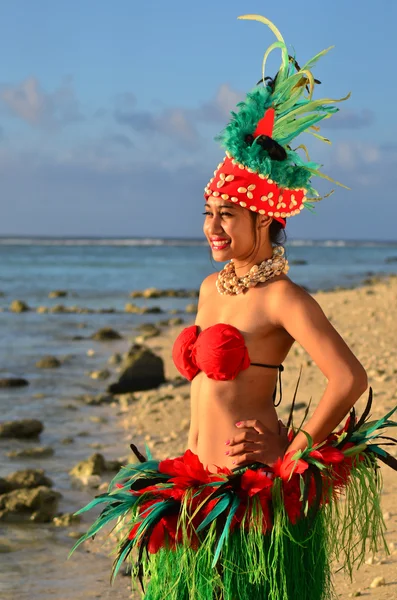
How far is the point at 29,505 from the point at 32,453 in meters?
2.02

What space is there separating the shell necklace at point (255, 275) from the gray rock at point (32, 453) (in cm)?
608

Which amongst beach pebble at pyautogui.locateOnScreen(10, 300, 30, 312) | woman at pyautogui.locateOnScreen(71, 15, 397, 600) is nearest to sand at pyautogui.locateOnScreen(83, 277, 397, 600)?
woman at pyautogui.locateOnScreen(71, 15, 397, 600)

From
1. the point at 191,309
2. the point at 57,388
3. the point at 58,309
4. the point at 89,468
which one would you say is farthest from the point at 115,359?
the point at 58,309

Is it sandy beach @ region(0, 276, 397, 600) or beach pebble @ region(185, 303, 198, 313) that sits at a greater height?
sandy beach @ region(0, 276, 397, 600)

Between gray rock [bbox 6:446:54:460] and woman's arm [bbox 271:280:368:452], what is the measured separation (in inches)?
250

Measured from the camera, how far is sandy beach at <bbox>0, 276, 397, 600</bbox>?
5715 mm

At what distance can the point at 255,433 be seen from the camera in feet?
11.4

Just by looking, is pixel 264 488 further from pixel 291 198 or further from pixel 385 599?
pixel 385 599

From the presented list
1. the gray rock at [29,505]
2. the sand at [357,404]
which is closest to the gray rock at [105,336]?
the sand at [357,404]

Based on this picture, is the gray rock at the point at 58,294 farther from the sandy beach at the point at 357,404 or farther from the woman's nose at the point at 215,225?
the woman's nose at the point at 215,225

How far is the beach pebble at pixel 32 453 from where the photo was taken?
935cm

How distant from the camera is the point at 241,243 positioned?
363 cm

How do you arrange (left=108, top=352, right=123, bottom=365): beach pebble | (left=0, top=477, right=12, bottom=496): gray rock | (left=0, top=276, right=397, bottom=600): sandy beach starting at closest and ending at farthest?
(left=0, top=276, right=397, bottom=600): sandy beach → (left=0, top=477, right=12, bottom=496): gray rock → (left=108, top=352, right=123, bottom=365): beach pebble

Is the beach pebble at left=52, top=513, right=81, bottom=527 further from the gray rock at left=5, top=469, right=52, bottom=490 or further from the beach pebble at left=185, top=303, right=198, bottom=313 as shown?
the beach pebble at left=185, top=303, right=198, bottom=313
